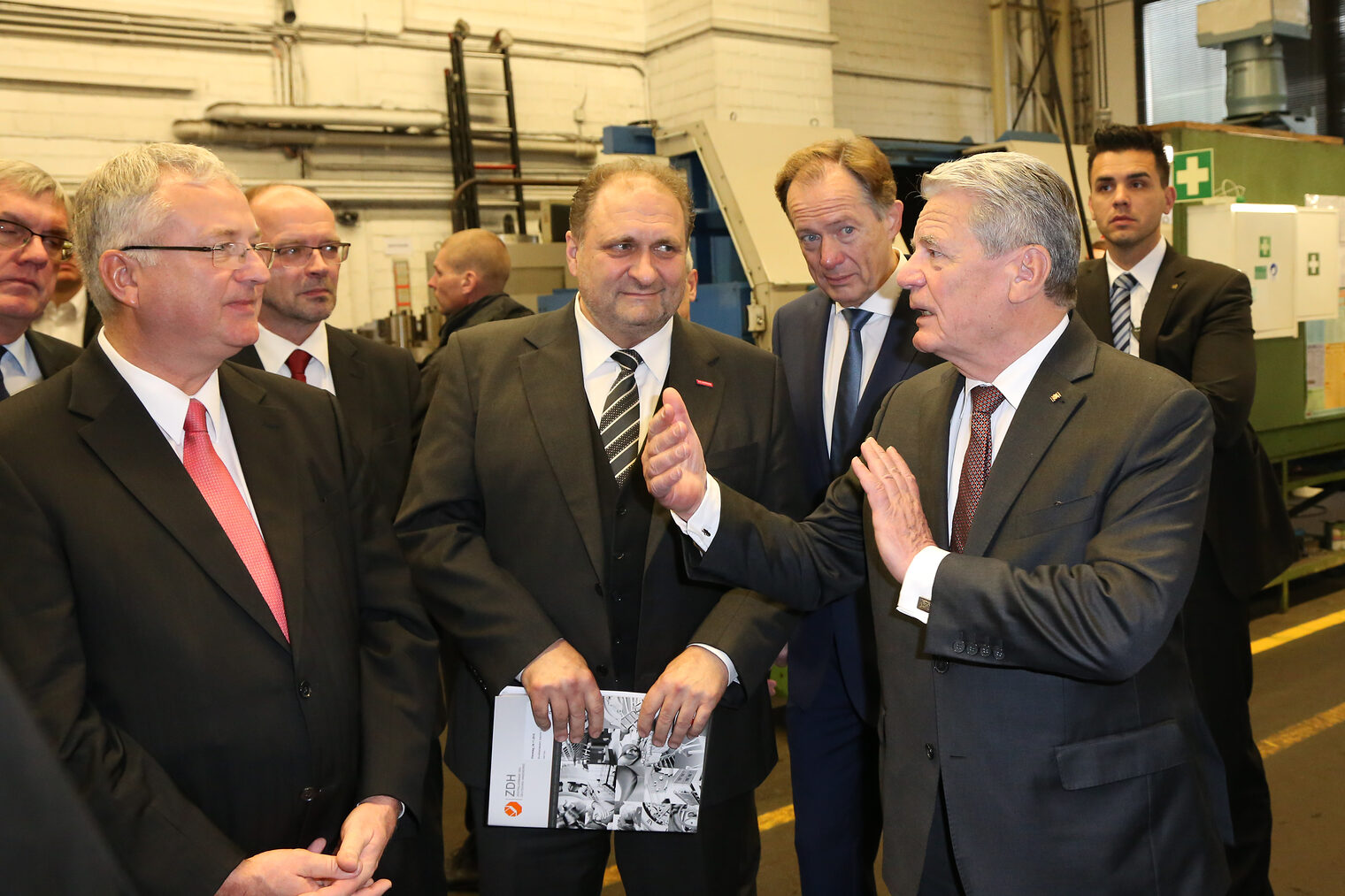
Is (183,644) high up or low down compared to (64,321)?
down

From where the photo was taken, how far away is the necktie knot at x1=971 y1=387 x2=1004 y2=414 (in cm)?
168

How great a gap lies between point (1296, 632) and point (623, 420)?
14.4 feet

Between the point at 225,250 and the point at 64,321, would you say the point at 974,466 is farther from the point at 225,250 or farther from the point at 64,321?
the point at 64,321

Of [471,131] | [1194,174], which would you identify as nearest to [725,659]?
[1194,174]

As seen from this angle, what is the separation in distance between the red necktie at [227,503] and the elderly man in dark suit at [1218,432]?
7.51ft

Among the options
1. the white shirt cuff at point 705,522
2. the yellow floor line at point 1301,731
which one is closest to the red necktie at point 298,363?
the white shirt cuff at point 705,522

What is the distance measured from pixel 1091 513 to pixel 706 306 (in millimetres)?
3687

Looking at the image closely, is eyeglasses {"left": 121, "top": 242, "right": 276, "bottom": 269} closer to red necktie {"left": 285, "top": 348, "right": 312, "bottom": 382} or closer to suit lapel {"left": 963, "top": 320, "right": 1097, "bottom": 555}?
red necktie {"left": 285, "top": 348, "right": 312, "bottom": 382}

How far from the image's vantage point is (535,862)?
1901 mm

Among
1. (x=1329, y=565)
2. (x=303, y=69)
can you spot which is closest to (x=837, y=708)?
(x=1329, y=565)

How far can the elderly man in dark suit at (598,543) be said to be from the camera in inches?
73.7

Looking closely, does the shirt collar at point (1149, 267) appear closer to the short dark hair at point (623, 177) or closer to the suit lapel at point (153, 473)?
the short dark hair at point (623, 177)

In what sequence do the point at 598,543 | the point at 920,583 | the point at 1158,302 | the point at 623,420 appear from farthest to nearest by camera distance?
the point at 1158,302 < the point at 623,420 < the point at 598,543 < the point at 920,583

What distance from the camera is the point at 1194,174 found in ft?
14.8
